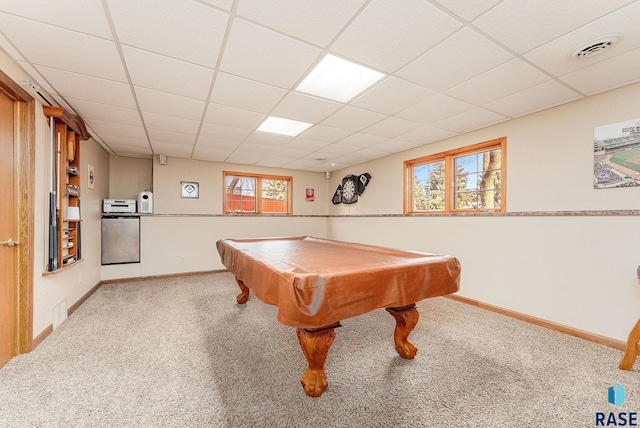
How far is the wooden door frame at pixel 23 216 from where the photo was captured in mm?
2100

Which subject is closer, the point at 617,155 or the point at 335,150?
the point at 617,155

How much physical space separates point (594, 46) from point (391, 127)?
1.85 m

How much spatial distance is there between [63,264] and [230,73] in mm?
2566

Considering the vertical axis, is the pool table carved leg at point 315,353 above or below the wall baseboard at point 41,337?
above

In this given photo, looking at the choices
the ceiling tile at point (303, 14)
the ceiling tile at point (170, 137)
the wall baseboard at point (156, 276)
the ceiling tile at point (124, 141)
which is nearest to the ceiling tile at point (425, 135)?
the ceiling tile at point (303, 14)

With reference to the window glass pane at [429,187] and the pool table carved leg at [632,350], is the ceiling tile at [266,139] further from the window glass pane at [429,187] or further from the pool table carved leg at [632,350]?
A: the pool table carved leg at [632,350]

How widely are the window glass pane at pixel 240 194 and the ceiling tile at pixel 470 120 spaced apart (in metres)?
3.90

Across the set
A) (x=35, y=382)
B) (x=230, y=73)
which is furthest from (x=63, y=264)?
(x=230, y=73)

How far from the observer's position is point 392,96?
2.51 meters

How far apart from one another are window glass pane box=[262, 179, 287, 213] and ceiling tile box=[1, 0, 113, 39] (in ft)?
14.2

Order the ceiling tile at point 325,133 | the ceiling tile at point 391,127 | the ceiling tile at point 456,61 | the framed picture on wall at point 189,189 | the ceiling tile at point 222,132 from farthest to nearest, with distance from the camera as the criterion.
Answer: the framed picture on wall at point 189,189
the ceiling tile at point 325,133
the ceiling tile at point 222,132
the ceiling tile at point 391,127
the ceiling tile at point 456,61

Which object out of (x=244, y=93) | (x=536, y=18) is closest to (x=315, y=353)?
(x=244, y=93)

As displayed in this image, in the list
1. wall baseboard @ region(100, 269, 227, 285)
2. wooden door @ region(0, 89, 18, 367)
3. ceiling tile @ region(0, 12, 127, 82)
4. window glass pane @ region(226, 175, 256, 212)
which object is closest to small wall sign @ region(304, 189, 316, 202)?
window glass pane @ region(226, 175, 256, 212)

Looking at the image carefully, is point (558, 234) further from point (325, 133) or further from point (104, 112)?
point (104, 112)
